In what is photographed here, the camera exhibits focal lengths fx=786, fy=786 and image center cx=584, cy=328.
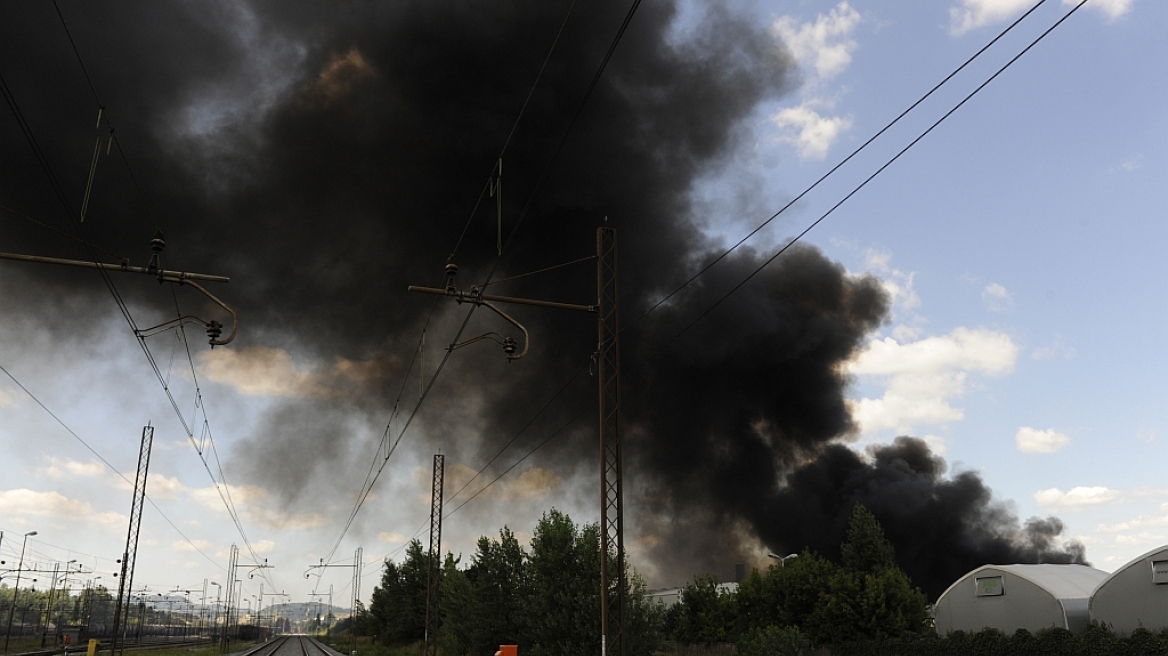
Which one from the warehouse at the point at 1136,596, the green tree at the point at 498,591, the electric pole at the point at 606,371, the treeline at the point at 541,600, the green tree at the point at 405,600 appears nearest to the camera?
the electric pole at the point at 606,371

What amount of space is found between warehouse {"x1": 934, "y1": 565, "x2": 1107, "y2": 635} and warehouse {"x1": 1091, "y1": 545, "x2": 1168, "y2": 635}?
13.8 ft

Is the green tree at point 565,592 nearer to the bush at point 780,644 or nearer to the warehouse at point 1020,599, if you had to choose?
the bush at point 780,644

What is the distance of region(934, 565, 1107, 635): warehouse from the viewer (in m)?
54.3

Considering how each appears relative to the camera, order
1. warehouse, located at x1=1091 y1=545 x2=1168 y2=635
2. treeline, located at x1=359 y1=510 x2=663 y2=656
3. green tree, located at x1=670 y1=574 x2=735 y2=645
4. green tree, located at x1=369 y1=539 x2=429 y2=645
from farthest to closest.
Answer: green tree, located at x1=369 y1=539 x2=429 y2=645, green tree, located at x1=670 y1=574 x2=735 y2=645, warehouse, located at x1=1091 y1=545 x2=1168 y2=635, treeline, located at x1=359 y1=510 x2=663 y2=656

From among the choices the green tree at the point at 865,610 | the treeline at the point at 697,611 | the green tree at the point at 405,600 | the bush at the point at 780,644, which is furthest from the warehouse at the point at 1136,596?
the green tree at the point at 405,600

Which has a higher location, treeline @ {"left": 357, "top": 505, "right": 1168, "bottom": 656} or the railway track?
treeline @ {"left": 357, "top": 505, "right": 1168, "bottom": 656}

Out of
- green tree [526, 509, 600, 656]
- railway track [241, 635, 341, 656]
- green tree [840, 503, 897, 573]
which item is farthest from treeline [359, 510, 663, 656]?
green tree [840, 503, 897, 573]

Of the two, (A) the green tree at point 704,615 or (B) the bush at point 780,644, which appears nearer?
(B) the bush at point 780,644

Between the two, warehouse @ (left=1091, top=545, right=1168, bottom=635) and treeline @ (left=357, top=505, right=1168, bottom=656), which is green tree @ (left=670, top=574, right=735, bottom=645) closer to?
treeline @ (left=357, top=505, right=1168, bottom=656)

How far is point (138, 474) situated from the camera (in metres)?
51.8

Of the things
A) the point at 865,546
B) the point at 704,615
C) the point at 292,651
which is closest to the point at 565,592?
the point at 704,615

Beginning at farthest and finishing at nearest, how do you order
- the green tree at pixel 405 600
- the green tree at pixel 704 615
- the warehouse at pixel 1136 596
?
1. the green tree at pixel 405 600
2. the green tree at pixel 704 615
3. the warehouse at pixel 1136 596

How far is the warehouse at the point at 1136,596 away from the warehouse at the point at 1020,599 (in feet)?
13.8

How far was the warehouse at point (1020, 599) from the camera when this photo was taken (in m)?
54.3
